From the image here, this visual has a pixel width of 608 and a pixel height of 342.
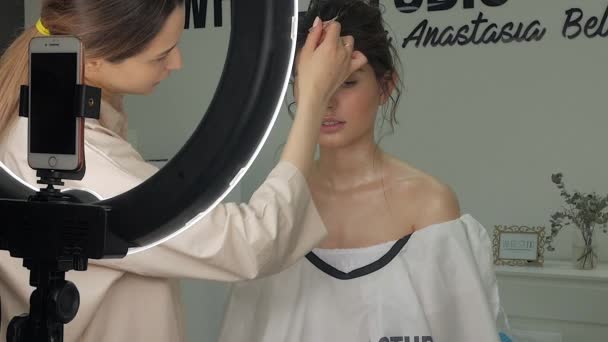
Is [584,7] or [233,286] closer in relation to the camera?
[233,286]

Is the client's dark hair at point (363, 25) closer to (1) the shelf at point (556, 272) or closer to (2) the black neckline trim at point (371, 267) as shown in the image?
(2) the black neckline trim at point (371, 267)

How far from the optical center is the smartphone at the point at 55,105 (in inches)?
18.4

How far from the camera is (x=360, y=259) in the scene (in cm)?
133

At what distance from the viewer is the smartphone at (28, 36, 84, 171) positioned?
1.53 ft

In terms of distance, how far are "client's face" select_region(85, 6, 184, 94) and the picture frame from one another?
110 inches

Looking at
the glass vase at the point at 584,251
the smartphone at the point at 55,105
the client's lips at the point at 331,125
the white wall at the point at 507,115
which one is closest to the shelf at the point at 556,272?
the glass vase at the point at 584,251

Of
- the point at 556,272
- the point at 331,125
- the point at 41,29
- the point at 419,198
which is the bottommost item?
the point at 556,272

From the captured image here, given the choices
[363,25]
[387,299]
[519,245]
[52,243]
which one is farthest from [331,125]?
[519,245]

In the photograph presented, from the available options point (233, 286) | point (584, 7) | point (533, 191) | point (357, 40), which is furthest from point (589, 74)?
point (233, 286)

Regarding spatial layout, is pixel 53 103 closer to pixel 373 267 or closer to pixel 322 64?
pixel 322 64

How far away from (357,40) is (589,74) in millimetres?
2106

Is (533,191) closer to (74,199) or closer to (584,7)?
(584,7)

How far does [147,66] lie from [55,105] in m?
0.11

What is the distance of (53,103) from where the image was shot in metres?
0.47
